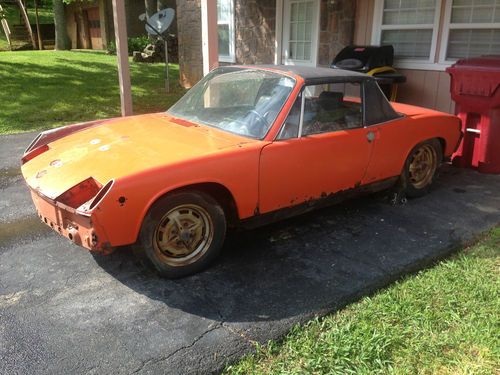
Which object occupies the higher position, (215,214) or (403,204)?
(215,214)

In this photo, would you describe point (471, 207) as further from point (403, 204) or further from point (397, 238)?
point (397, 238)

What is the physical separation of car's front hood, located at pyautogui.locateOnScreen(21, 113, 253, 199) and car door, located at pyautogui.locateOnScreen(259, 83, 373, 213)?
341 millimetres

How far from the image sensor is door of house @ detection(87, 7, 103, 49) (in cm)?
2611

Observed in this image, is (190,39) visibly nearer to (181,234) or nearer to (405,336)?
(181,234)

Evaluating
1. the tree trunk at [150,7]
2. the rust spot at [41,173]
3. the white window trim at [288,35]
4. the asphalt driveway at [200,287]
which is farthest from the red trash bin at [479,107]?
the tree trunk at [150,7]

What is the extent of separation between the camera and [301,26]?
9.73 meters

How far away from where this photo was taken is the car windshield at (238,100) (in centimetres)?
375

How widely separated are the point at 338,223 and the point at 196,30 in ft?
30.5

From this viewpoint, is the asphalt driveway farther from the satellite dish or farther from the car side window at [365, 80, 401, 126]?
the satellite dish

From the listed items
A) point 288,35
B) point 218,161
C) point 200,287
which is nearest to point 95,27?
point 288,35

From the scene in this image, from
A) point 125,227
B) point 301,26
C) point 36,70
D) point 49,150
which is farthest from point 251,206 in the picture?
point 36,70

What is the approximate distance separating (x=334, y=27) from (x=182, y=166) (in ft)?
21.9

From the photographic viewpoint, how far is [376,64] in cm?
738

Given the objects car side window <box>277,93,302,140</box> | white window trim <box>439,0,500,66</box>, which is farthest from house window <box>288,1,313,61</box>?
car side window <box>277,93,302,140</box>
